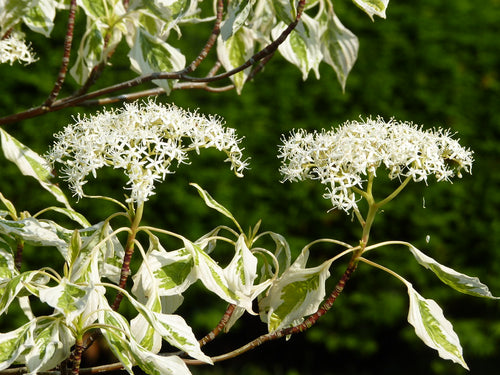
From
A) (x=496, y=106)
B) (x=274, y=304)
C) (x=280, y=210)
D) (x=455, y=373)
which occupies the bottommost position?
(x=455, y=373)

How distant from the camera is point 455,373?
3902mm

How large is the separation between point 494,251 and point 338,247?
82 centimetres

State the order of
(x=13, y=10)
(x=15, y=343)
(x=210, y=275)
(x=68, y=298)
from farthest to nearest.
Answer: (x=13, y=10) → (x=210, y=275) → (x=15, y=343) → (x=68, y=298)

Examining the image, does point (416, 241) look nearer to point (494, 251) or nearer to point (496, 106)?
point (494, 251)

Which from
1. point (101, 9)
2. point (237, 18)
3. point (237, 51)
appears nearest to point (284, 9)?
point (237, 18)

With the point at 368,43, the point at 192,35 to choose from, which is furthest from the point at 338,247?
the point at 192,35

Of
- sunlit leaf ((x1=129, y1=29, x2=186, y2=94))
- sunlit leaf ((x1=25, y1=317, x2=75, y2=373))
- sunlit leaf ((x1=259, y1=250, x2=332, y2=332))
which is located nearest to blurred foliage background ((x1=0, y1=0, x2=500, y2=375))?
sunlit leaf ((x1=129, y1=29, x2=186, y2=94))

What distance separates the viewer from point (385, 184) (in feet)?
12.4

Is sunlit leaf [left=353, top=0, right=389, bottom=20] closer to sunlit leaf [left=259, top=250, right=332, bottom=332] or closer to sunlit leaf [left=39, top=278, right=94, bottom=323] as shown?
sunlit leaf [left=259, top=250, right=332, bottom=332]

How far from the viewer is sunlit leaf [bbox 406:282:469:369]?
1.32 meters

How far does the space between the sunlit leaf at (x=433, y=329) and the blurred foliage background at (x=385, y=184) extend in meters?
2.32

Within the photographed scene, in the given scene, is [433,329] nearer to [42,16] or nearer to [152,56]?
[152,56]

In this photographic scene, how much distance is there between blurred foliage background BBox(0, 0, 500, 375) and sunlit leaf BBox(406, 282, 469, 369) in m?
2.32

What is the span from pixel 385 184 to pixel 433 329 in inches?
97.1
